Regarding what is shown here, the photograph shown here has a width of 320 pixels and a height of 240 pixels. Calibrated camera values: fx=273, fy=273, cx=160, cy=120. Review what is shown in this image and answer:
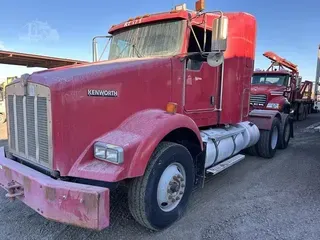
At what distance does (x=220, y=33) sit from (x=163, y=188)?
6.27 feet

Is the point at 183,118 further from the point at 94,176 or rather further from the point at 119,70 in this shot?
the point at 94,176

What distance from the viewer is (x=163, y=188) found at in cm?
302

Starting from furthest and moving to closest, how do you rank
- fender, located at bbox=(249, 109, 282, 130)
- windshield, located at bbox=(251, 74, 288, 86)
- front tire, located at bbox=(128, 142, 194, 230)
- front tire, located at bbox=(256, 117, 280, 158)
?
windshield, located at bbox=(251, 74, 288, 86)
fender, located at bbox=(249, 109, 282, 130)
front tire, located at bbox=(256, 117, 280, 158)
front tire, located at bbox=(128, 142, 194, 230)

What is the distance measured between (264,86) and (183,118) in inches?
362

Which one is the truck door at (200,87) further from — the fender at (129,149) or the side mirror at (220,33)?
the fender at (129,149)

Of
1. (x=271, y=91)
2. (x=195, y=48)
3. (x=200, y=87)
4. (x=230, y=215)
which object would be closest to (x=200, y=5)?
(x=195, y=48)

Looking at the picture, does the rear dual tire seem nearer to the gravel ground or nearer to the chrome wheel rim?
A: the gravel ground

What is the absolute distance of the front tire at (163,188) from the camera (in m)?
2.80

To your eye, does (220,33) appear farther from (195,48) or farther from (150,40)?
(150,40)

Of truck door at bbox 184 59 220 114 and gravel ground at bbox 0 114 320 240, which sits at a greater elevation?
truck door at bbox 184 59 220 114

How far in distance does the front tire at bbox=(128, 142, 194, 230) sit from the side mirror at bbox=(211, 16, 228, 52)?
4.20ft

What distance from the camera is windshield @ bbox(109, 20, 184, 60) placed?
371 cm

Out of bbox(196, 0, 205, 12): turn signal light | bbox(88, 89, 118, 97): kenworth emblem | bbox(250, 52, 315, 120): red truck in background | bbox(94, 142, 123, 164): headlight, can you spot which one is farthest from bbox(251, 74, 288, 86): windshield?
bbox(94, 142, 123, 164): headlight

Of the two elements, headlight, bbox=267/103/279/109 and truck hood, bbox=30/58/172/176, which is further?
headlight, bbox=267/103/279/109
